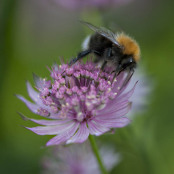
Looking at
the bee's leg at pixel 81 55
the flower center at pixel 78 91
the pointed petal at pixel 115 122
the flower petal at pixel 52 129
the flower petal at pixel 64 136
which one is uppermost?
the bee's leg at pixel 81 55

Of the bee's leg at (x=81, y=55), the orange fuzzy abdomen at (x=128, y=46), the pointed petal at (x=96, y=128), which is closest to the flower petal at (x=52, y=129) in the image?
the pointed petal at (x=96, y=128)

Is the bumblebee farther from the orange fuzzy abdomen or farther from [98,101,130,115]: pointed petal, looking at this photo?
[98,101,130,115]: pointed petal

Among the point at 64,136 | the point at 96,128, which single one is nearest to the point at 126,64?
the point at 96,128

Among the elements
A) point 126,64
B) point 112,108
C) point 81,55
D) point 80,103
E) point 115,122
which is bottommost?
point 115,122

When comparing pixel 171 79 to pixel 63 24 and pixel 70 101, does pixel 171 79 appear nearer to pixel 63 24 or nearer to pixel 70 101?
pixel 70 101

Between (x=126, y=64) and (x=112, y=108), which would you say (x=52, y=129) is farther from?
(x=126, y=64)

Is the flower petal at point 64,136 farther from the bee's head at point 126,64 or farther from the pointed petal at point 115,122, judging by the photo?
the bee's head at point 126,64
